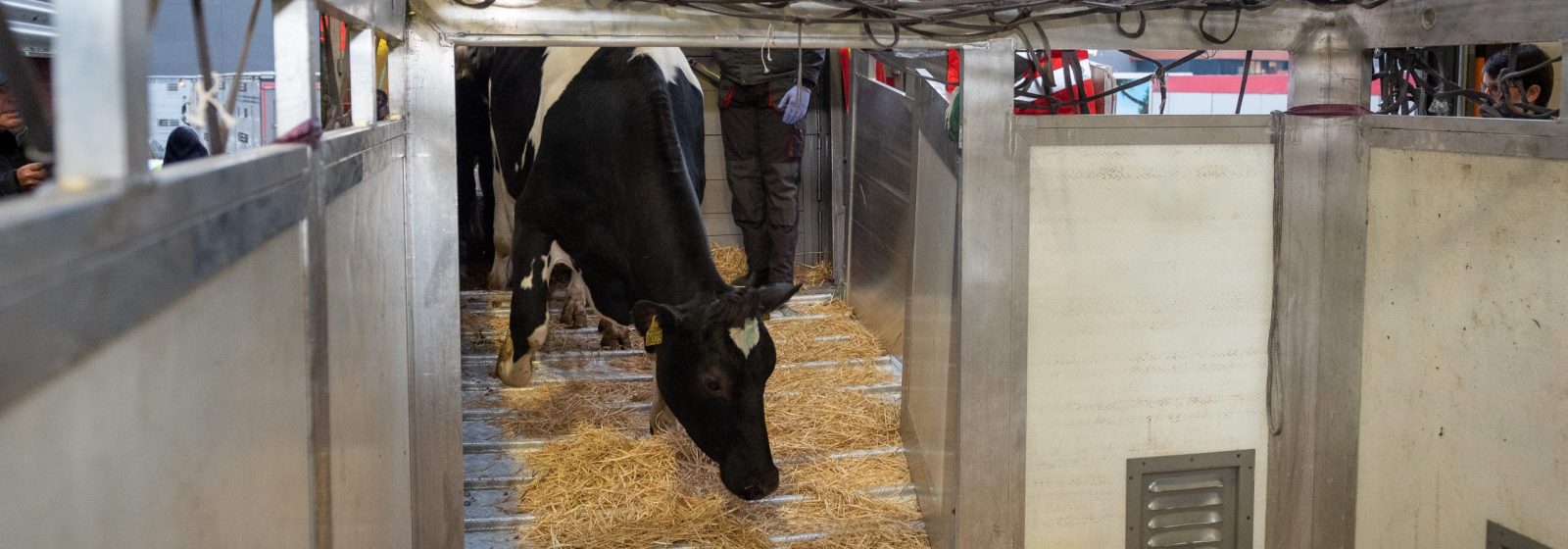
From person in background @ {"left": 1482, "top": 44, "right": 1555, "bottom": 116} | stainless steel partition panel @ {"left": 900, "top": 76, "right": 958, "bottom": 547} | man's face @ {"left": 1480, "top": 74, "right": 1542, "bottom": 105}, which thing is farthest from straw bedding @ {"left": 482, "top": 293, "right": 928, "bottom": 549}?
person in background @ {"left": 1482, "top": 44, "right": 1555, "bottom": 116}

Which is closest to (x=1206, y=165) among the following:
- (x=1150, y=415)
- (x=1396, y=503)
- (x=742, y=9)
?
→ (x=1150, y=415)

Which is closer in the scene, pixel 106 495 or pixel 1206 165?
pixel 106 495

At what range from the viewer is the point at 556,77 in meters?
5.24

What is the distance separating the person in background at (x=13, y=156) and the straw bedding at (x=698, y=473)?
1723mm

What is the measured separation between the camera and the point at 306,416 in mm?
1461

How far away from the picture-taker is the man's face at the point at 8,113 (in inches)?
155

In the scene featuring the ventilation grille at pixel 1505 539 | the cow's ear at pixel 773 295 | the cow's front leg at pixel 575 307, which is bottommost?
the ventilation grille at pixel 1505 539

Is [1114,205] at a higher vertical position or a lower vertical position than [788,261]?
higher

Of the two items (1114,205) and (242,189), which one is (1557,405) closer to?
(1114,205)

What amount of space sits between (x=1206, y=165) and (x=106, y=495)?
2994 millimetres

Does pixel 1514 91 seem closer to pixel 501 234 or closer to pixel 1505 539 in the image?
pixel 1505 539

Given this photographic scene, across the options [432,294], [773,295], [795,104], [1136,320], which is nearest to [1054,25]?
[1136,320]

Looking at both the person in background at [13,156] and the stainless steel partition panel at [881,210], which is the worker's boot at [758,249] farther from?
the person in background at [13,156]

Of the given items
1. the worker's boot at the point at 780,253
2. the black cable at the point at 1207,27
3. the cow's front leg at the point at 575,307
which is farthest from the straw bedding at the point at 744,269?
the black cable at the point at 1207,27
